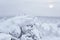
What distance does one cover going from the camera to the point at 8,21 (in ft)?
24.1

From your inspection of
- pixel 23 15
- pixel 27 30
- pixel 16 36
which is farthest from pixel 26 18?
pixel 16 36

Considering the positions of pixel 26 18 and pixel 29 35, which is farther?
pixel 26 18

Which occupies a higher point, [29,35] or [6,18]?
[6,18]

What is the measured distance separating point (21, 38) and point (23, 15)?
6.05 feet

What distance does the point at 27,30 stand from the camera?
677 centimetres

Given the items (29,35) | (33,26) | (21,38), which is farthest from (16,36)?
(33,26)

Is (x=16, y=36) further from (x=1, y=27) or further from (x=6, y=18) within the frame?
(x=6, y=18)

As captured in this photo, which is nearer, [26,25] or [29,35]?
[29,35]

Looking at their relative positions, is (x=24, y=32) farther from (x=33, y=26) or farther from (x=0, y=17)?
(x=0, y=17)

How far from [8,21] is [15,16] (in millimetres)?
664

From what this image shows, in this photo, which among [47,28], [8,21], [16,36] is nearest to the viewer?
[16,36]

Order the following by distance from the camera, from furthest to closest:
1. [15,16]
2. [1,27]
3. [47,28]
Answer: [47,28]
[15,16]
[1,27]

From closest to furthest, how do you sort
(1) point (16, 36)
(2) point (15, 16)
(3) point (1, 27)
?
(1) point (16, 36) → (3) point (1, 27) → (2) point (15, 16)

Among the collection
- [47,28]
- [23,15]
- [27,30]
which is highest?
[23,15]
